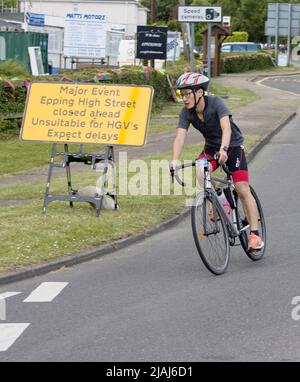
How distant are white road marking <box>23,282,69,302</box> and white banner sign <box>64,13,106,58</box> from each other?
33567 mm

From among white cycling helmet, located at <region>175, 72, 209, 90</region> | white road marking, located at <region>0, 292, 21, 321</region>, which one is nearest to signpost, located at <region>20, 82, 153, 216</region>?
white cycling helmet, located at <region>175, 72, 209, 90</region>

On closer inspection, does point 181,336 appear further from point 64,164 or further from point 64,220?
point 64,164

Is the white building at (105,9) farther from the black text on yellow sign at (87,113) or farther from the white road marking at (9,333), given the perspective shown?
the white road marking at (9,333)

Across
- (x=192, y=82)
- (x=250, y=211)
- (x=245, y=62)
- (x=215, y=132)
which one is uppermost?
(x=192, y=82)

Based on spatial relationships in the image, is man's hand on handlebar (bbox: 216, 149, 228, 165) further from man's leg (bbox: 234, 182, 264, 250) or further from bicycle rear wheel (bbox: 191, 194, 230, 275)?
man's leg (bbox: 234, 182, 264, 250)

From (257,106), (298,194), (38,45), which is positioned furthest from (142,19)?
(298,194)

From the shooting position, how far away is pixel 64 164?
39.1ft

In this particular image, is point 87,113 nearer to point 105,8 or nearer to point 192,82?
point 192,82

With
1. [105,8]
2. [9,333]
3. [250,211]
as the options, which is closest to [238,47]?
[105,8]

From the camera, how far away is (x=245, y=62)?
67.0 meters

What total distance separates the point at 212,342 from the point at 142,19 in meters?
88.0

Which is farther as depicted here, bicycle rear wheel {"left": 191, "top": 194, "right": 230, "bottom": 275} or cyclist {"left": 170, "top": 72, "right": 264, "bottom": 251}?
cyclist {"left": 170, "top": 72, "right": 264, "bottom": 251}

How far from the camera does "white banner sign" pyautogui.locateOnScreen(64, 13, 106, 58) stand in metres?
41.2

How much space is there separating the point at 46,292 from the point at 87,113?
4.17 metres
